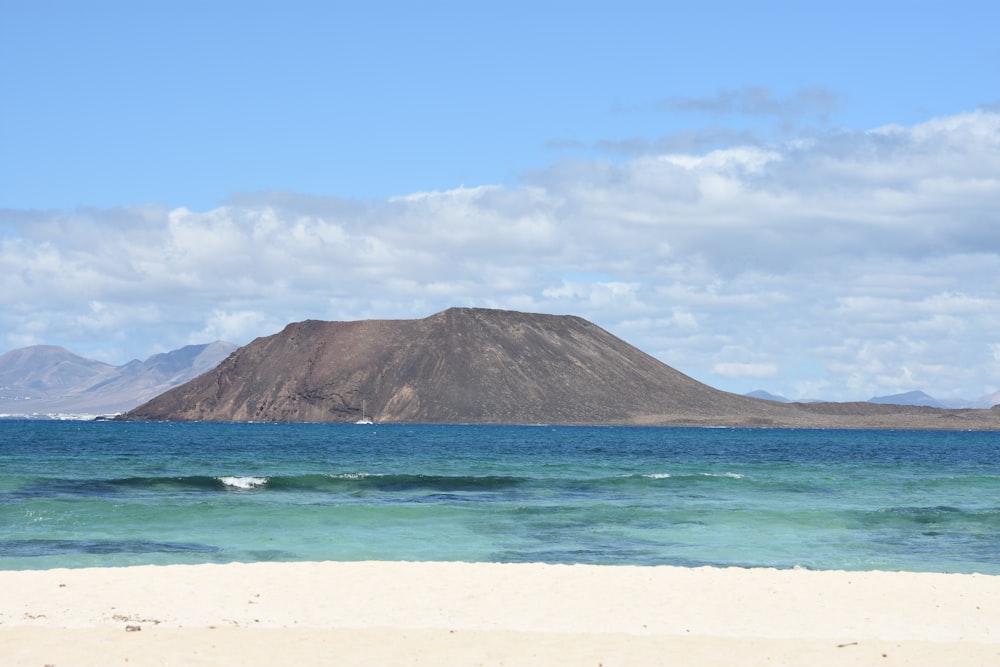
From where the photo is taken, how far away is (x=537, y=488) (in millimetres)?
49125

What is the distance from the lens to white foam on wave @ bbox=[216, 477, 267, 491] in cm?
4831

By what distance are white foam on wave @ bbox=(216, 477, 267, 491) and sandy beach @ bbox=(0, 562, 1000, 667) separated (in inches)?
1048

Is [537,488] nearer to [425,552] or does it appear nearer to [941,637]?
[425,552]

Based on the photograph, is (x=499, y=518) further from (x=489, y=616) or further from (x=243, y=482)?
(x=243, y=482)

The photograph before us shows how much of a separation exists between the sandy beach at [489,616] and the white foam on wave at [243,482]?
87.4ft

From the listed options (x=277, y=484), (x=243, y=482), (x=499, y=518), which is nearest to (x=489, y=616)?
(x=499, y=518)

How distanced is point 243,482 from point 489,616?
3443 cm

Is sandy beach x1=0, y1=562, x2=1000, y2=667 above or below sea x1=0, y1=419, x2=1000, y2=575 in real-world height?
above

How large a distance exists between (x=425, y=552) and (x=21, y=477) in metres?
28.6

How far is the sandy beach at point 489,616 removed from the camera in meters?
14.3

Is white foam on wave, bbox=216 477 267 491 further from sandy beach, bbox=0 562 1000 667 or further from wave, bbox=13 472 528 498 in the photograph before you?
sandy beach, bbox=0 562 1000 667

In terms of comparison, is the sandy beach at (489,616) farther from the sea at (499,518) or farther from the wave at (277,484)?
the wave at (277,484)

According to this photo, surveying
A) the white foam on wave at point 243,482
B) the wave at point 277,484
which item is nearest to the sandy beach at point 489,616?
the wave at point 277,484

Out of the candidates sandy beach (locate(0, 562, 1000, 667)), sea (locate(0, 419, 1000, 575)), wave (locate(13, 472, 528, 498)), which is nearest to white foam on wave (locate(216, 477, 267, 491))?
wave (locate(13, 472, 528, 498))
